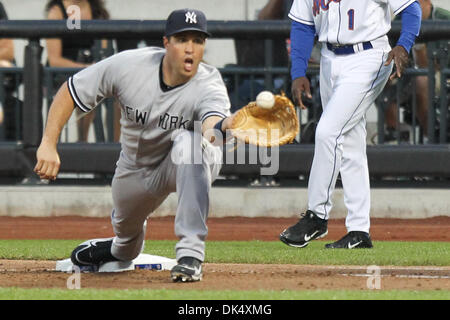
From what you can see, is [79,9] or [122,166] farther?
[79,9]

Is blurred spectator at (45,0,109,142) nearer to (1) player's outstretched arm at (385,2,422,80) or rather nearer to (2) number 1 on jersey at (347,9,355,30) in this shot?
(2) number 1 on jersey at (347,9,355,30)

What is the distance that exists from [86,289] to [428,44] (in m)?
5.00

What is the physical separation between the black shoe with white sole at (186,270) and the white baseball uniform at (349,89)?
1.77m

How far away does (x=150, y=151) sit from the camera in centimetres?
537

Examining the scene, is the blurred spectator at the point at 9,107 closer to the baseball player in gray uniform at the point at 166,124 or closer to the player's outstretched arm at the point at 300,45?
the player's outstretched arm at the point at 300,45

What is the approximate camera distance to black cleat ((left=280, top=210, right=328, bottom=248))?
6590 millimetres

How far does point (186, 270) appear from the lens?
5020 millimetres

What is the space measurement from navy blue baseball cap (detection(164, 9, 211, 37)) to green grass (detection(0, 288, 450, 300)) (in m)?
1.20

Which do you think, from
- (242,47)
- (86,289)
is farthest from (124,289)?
(242,47)

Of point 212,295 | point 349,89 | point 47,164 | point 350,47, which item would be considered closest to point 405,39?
point 350,47

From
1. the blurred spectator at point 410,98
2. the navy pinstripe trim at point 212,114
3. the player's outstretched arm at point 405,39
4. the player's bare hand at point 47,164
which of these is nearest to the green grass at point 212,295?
the player's bare hand at point 47,164

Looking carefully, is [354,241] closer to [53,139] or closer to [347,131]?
[347,131]

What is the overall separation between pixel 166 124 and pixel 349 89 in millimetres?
1873

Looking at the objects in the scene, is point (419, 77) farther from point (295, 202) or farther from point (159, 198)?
point (159, 198)
